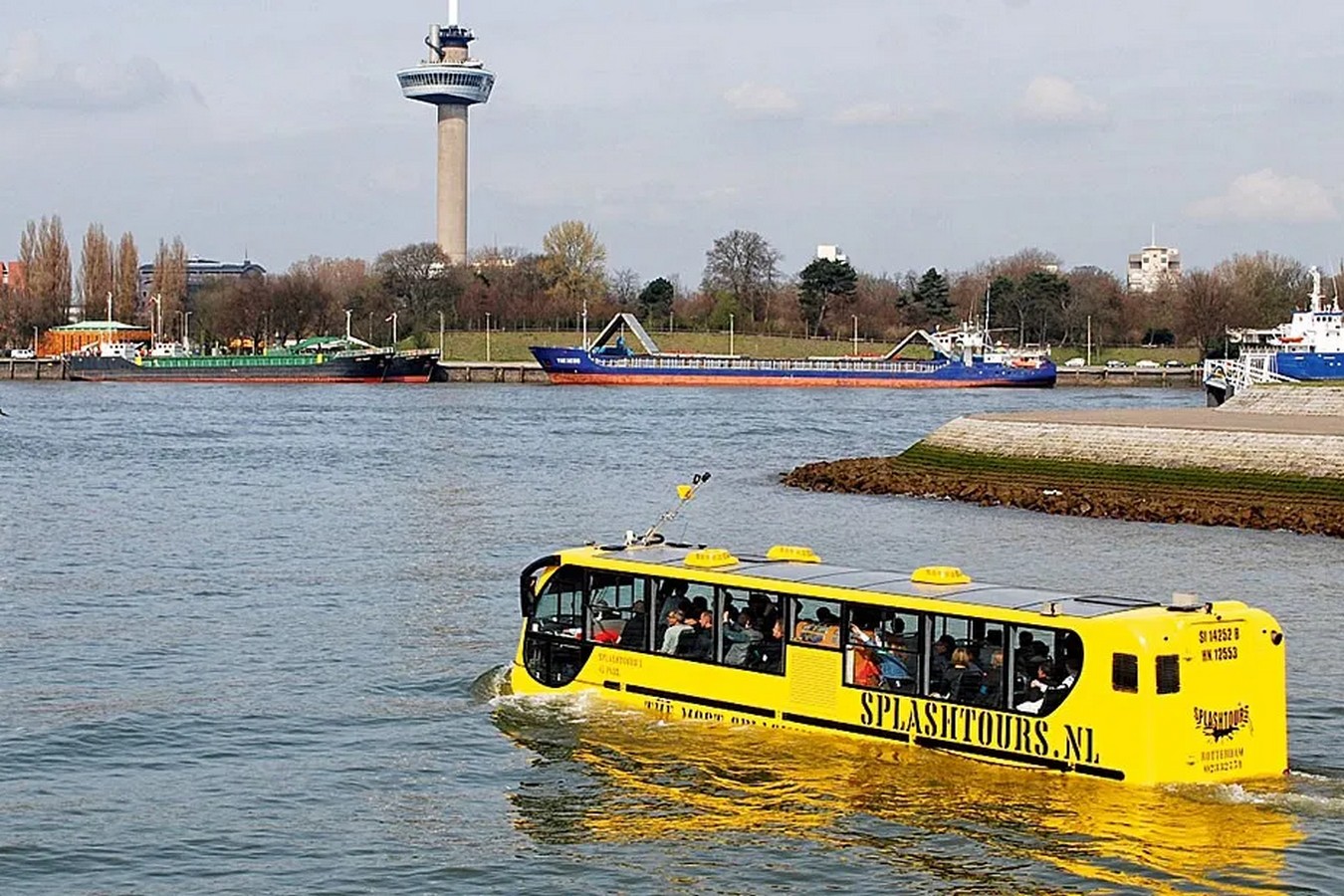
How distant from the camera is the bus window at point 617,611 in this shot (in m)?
22.3

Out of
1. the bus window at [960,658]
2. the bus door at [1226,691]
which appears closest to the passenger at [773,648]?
the bus window at [960,658]

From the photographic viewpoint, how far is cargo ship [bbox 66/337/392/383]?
169m

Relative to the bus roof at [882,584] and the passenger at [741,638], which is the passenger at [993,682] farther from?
the passenger at [741,638]

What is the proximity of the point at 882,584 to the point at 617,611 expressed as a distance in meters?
3.39

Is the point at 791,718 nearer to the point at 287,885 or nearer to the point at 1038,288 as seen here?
the point at 287,885

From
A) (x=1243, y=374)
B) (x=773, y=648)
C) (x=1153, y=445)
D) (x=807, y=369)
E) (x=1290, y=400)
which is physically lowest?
(x=773, y=648)

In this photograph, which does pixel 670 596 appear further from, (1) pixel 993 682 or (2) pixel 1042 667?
(2) pixel 1042 667

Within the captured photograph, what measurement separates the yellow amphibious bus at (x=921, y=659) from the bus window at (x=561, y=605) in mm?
20

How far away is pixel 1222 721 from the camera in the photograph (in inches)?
728

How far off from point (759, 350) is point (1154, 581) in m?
161

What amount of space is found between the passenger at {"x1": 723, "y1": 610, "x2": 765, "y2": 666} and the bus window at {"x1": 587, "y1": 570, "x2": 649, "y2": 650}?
114 cm

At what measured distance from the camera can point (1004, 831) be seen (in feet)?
60.8

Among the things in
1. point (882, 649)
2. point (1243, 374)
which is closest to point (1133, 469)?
point (882, 649)

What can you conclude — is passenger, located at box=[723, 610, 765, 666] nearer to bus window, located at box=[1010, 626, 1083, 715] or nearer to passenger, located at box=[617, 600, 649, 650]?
passenger, located at box=[617, 600, 649, 650]
